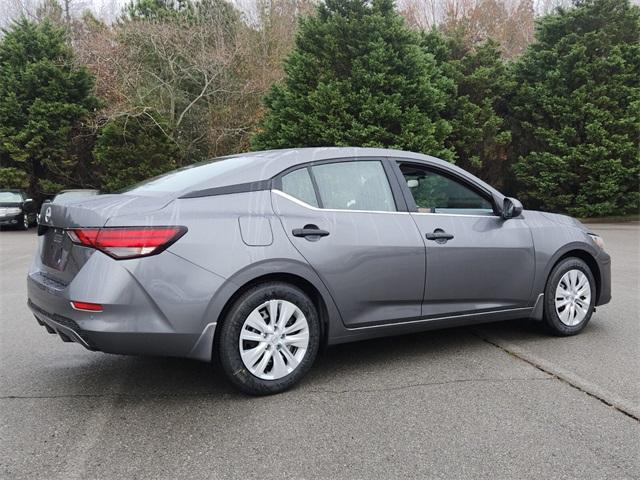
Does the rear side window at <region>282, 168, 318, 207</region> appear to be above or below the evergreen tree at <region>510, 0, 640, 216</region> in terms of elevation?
below

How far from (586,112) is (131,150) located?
1675 centimetres

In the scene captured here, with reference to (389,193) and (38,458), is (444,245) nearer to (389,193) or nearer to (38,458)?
(389,193)

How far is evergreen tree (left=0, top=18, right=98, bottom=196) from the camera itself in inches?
890

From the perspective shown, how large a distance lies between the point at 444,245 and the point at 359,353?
1086 millimetres

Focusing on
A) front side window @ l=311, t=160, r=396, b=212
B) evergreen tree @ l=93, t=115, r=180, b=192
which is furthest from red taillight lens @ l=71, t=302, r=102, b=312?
evergreen tree @ l=93, t=115, r=180, b=192

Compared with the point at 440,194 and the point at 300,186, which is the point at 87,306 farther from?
the point at 440,194

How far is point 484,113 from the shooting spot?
19.9m

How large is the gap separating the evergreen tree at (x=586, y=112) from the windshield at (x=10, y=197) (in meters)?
17.8

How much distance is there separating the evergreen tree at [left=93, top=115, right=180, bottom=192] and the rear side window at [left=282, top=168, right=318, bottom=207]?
65.3ft

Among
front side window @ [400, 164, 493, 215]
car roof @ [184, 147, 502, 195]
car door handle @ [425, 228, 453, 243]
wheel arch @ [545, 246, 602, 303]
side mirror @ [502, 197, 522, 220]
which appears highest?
car roof @ [184, 147, 502, 195]

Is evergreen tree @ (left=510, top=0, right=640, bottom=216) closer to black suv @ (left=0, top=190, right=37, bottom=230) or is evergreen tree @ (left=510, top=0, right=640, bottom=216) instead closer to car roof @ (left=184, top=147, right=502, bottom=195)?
car roof @ (left=184, top=147, right=502, bottom=195)

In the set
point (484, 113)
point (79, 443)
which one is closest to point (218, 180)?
point (79, 443)

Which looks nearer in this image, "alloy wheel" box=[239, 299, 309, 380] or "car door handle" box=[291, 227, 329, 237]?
"alloy wheel" box=[239, 299, 309, 380]

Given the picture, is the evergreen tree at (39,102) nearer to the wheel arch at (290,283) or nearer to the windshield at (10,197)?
the windshield at (10,197)
